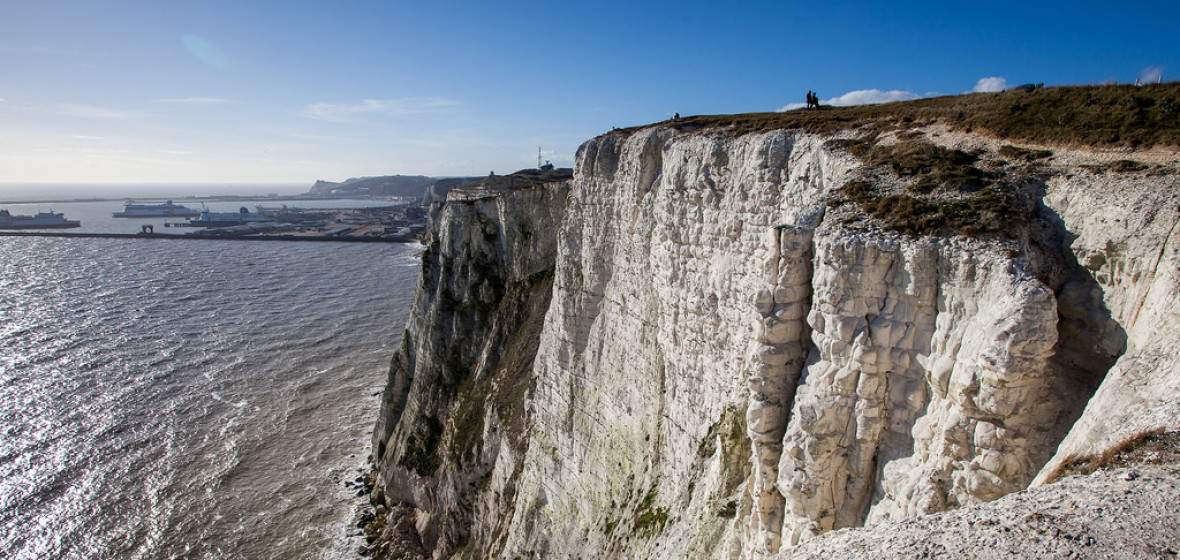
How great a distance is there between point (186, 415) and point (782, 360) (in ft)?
140

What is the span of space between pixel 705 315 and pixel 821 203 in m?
5.78

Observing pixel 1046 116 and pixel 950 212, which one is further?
pixel 1046 116

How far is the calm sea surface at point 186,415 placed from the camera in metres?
29.2

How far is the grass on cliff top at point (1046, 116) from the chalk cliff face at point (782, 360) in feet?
4.54

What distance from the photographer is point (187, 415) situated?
38.9 metres

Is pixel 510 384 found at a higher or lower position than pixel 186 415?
higher

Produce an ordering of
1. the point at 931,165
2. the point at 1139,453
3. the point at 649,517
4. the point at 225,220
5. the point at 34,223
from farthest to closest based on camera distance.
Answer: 1. the point at 225,220
2. the point at 34,223
3. the point at 649,517
4. the point at 931,165
5. the point at 1139,453

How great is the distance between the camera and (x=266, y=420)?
3884cm

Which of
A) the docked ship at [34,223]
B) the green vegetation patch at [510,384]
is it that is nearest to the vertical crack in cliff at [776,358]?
the green vegetation patch at [510,384]

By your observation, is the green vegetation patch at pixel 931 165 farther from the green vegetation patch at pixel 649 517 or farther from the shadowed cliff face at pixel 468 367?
the shadowed cliff face at pixel 468 367

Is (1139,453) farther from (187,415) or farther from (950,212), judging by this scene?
(187,415)

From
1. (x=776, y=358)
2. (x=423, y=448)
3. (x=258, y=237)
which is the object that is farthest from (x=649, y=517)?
(x=258, y=237)

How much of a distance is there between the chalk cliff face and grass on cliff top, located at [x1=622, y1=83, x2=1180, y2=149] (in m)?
1.38

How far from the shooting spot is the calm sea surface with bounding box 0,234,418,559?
29.2m
